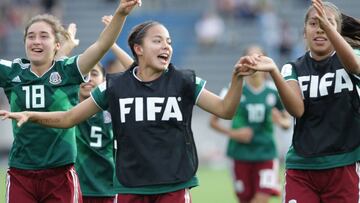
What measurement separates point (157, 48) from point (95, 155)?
1.94m

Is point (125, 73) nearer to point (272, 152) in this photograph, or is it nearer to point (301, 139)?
point (301, 139)

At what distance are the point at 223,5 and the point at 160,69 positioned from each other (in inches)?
812

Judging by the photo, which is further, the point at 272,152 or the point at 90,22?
the point at 90,22

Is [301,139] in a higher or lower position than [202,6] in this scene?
lower

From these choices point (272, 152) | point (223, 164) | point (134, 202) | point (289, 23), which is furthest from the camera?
point (289, 23)

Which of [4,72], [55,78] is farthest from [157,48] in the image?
[4,72]

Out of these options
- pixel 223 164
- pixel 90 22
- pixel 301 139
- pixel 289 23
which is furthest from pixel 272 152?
pixel 90 22

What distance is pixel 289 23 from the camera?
89.1 ft

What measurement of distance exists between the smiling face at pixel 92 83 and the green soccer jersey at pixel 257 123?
3.25 metres

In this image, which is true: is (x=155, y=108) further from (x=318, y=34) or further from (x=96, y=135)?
(x=96, y=135)

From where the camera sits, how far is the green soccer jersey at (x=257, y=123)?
12008 mm

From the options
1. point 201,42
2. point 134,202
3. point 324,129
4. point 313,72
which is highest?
point 201,42

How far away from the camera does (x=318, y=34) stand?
7.20 m

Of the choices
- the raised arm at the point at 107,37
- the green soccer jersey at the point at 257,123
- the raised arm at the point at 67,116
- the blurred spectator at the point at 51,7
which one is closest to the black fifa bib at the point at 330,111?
the raised arm at the point at 107,37
